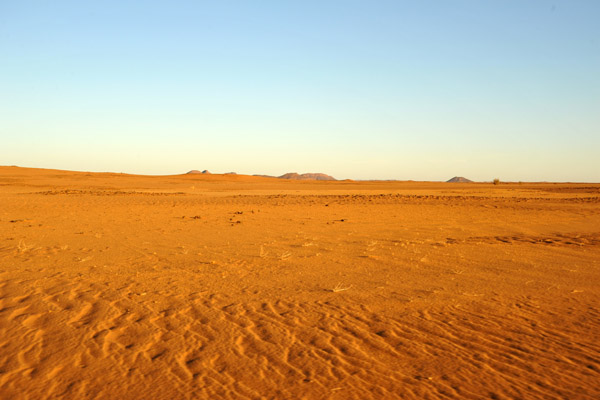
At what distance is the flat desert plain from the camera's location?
158 inches

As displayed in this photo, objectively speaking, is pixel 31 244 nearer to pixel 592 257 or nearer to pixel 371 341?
pixel 371 341

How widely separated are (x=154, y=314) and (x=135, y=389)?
1881 mm

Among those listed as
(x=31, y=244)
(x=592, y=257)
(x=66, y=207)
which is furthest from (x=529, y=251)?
(x=66, y=207)

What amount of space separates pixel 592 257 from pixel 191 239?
911cm

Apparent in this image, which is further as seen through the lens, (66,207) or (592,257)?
(66,207)

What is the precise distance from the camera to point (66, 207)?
66.4 ft

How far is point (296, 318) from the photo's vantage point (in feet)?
18.5

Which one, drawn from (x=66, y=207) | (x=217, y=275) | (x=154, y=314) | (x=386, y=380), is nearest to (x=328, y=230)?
(x=217, y=275)

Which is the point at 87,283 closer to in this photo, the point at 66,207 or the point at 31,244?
the point at 31,244

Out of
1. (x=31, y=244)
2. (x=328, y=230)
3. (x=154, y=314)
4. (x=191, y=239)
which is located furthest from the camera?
(x=328, y=230)

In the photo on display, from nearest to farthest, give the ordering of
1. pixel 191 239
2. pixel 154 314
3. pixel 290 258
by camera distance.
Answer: pixel 154 314 < pixel 290 258 < pixel 191 239

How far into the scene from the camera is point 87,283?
23.4 ft

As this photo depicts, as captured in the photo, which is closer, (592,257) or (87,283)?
(87,283)

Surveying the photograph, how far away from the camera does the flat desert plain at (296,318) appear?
4.01m
